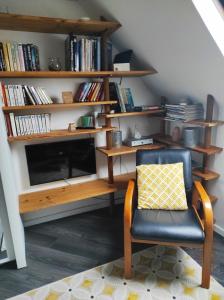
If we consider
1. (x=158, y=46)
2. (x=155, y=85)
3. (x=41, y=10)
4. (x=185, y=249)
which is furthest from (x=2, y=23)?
(x=185, y=249)

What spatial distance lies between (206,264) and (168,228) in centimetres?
38

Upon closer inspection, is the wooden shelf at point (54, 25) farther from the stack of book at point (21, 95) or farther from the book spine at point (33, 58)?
the stack of book at point (21, 95)

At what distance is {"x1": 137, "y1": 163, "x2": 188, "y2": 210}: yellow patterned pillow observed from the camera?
193cm

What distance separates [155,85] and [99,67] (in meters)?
0.78

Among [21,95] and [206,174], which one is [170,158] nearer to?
[206,174]

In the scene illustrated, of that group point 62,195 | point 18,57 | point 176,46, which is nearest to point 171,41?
point 176,46

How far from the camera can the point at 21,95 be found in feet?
6.61

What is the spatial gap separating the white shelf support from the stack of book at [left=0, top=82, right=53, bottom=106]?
0.27m

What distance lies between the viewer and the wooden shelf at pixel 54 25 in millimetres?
1817

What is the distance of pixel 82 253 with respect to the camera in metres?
2.10

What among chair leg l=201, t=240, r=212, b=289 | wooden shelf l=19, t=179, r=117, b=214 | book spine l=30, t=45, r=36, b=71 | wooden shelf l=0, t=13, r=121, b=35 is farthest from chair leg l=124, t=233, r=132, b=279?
wooden shelf l=0, t=13, r=121, b=35

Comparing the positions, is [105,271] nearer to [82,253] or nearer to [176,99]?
[82,253]

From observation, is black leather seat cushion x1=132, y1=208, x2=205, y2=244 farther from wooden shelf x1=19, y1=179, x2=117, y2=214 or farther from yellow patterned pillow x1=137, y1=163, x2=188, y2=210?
wooden shelf x1=19, y1=179, x2=117, y2=214

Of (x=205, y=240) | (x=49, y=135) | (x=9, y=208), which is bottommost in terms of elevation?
(x=205, y=240)
